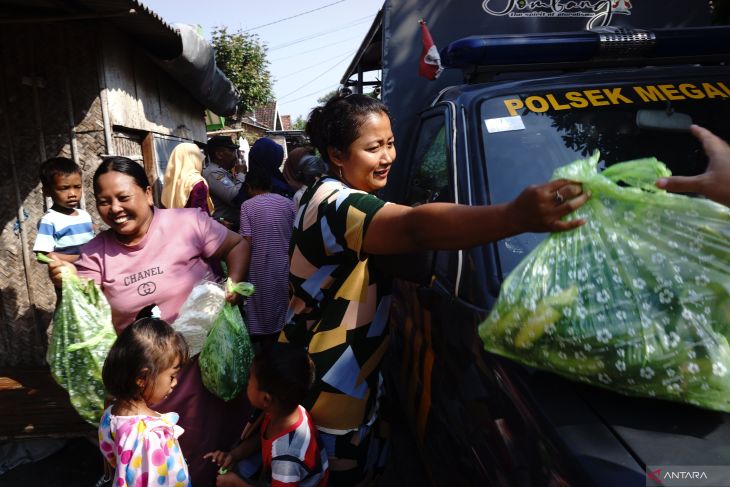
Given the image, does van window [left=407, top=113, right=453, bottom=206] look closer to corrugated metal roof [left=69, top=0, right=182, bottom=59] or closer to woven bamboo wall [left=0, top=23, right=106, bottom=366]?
corrugated metal roof [left=69, top=0, right=182, bottom=59]

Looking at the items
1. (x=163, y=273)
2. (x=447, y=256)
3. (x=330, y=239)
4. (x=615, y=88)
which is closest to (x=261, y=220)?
(x=163, y=273)

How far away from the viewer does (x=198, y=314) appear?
2.23 m

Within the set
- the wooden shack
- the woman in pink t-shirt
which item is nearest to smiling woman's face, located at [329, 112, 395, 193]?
the woman in pink t-shirt

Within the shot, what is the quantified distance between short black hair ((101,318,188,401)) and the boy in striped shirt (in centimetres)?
203

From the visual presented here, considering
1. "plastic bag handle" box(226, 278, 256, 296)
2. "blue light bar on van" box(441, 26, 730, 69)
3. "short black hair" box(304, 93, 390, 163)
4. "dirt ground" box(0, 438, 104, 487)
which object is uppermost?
"blue light bar on van" box(441, 26, 730, 69)

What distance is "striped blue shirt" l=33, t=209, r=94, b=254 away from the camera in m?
3.60

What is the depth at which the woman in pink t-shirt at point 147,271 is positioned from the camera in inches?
85.3

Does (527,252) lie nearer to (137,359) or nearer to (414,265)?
(414,265)

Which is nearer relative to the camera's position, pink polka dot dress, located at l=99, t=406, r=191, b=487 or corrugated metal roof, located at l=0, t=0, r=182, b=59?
pink polka dot dress, located at l=99, t=406, r=191, b=487

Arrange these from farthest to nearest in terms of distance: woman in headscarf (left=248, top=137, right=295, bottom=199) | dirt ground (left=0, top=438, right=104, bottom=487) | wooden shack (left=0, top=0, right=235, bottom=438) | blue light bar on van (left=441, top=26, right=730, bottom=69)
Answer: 1. wooden shack (left=0, top=0, right=235, bottom=438)
2. woman in headscarf (left=248, top=137, right=295, bottom=199)
3. dirt ground (left=0, top=438, right=104, bottom=487)
4. blue light bar on van (left=441, top=26, right=730, bottom=69)

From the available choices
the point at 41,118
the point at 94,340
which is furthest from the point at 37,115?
the point at 94,340

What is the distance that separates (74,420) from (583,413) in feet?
11.5

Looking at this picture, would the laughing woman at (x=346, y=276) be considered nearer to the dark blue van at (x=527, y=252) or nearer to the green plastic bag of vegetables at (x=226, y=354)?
the dark blue van at (x=527, y=252)

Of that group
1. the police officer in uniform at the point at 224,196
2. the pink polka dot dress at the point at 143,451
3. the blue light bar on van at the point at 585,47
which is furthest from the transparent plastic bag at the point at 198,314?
the police officer in uniform at the point at 224,196
